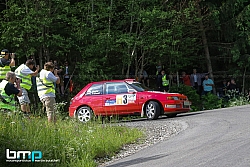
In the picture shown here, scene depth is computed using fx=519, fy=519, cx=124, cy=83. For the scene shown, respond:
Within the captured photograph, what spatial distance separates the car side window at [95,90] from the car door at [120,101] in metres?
0.34

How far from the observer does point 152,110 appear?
19953mm

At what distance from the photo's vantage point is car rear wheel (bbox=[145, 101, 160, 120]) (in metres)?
19.8

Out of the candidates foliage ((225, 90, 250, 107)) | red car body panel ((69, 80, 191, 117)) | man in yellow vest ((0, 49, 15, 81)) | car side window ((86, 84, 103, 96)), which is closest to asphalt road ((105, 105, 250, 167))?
red car body panel ((69, 80, 191, 117))

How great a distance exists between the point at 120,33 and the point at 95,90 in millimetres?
8693

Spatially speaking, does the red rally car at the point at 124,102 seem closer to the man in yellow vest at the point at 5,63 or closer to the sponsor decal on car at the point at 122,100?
the sponsor decal on car at the point at 122,100

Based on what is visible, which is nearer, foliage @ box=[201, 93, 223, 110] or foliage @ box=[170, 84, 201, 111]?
foliage @ box=[170, 84, 201, 111]

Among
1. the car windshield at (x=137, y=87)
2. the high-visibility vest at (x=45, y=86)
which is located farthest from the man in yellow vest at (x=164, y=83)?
the high-visibility vest at (x=45, y=86)

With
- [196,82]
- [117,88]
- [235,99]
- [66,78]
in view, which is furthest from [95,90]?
[235,99]

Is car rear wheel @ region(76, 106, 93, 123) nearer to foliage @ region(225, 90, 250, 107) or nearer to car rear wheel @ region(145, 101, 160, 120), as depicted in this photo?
car rear wheel @ region(145, 101, 160, 120)

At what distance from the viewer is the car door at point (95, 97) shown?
2042cm

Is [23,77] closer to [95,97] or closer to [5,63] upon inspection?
[5,63]

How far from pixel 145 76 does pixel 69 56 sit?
440 cm

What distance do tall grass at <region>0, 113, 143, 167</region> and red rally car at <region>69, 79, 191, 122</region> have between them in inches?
258

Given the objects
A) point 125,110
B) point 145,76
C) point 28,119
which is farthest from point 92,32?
point 28,119
